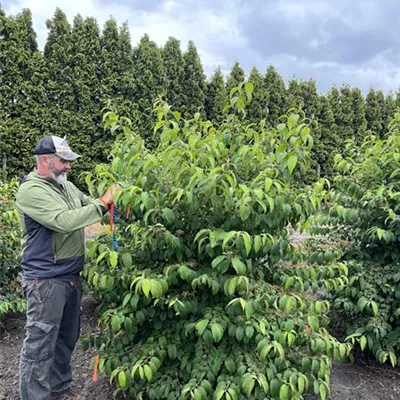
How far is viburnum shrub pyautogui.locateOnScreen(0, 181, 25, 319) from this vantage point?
12.3ft

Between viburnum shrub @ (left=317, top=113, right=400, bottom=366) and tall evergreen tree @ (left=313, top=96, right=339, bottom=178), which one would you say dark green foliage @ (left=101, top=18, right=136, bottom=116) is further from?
viburnum shrub @ (left=317, top=113, right=400, bottom=366)

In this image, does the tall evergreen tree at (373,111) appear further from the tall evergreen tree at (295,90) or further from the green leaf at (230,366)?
the green leaf at (230,366)

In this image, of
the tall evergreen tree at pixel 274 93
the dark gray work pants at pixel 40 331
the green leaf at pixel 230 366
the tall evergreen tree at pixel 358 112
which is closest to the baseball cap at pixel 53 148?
the dark gray work pants at pixel 40 331

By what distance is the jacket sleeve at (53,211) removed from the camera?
2.51 meters

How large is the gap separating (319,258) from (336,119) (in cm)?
1291

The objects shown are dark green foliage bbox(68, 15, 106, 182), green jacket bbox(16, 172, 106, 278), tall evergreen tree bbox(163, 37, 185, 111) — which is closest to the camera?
green jacket bbox(16, 172, 106, 278)

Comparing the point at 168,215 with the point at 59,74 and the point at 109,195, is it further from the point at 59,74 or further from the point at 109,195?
the point at 59,74

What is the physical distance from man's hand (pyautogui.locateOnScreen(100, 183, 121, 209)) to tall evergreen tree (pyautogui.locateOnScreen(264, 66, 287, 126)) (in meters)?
11.4

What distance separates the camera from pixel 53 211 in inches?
102

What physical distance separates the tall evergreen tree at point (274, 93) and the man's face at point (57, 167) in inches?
440

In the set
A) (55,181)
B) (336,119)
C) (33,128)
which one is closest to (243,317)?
(55,181)

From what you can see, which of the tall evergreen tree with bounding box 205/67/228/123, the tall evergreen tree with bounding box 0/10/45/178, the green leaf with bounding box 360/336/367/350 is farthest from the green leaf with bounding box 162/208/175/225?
the tall evergreen tree with bounding box 205/67/228/123

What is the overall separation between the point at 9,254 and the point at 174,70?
903 centimetres

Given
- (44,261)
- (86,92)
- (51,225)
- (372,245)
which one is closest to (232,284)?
(51,225)
